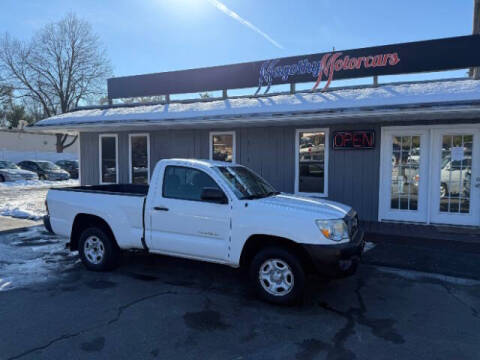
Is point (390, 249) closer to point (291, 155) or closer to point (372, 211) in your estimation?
point (372, 211)

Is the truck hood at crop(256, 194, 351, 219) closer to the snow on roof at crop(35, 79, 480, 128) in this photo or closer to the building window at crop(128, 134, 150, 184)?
the snow on roof at crop(35, 79, 480, 128)

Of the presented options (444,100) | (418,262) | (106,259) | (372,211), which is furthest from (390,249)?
(106,259)

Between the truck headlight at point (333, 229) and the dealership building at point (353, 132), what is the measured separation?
Answer: 160 inches

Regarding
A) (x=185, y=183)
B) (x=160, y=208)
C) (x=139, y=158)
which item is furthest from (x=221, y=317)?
(x=139, y=158)

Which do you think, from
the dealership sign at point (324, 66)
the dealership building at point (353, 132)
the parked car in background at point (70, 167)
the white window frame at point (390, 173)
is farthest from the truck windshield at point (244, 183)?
the parked car in background at point (70, 167)

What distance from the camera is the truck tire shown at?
434cm

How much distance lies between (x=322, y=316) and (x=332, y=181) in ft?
19.1

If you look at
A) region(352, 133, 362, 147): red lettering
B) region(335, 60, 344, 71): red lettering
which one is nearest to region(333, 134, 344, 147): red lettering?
region(352, 133, 362, 147): red lettering

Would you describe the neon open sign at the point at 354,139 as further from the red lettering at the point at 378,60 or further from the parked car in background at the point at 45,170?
the parked car in background at the point at 45,170

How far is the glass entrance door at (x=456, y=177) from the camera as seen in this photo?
8.48 m

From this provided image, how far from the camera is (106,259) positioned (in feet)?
18.6

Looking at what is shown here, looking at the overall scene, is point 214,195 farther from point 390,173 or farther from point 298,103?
point 390,173

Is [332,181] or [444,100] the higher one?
[444,100]

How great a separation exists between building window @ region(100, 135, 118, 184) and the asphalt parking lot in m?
6.87
